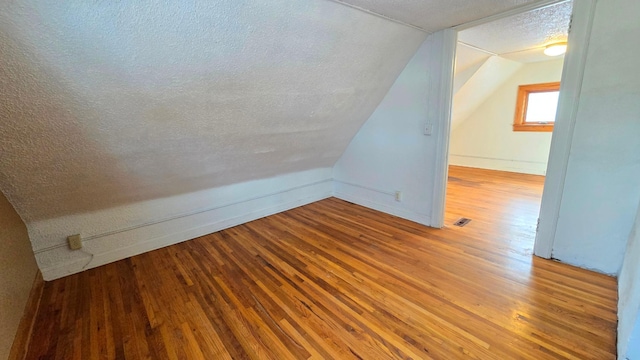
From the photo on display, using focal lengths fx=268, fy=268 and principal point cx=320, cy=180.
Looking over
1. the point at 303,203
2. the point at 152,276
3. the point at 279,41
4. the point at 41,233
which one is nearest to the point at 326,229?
the point at 303,203

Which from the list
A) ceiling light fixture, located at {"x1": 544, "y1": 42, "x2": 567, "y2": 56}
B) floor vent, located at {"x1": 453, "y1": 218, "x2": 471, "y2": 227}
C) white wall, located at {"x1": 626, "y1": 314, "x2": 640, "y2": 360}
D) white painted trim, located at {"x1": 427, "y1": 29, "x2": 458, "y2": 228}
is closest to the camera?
white wall, located at {"x1": 626, "y1": 314, "x2": 640, "y2": 360}

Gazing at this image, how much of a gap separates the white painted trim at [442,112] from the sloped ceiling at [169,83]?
22 cm

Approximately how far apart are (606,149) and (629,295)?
967mm

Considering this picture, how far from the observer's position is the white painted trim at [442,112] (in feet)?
7.76

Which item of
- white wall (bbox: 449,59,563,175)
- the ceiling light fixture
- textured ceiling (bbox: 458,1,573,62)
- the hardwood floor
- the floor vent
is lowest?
the hardwood floor

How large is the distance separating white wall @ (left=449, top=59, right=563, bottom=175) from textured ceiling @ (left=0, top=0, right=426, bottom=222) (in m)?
3.55

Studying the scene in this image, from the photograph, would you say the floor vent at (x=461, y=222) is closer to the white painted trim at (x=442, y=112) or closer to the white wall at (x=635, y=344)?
the white painted trim at (x=442, y=112)

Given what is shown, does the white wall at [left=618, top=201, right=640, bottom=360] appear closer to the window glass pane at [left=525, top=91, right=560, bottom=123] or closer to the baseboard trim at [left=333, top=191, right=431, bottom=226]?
the baseboard trim at [left=333, top=191, right=431, bottom=226]

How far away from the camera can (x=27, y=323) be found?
1.54 m

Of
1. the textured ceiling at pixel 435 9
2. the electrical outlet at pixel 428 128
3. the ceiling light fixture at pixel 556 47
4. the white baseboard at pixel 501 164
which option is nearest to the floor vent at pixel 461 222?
the electrical outlet at pixel 428 128

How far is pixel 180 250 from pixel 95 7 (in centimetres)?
194

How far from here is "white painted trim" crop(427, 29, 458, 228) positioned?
93.1 inches

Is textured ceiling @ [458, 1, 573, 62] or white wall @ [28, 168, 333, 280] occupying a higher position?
textured ceiling @ [458, 1, 573, 62]

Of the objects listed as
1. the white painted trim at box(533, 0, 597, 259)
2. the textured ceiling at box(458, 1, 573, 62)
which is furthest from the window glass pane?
the white painted trim at box(533, 0, 597, 259)
